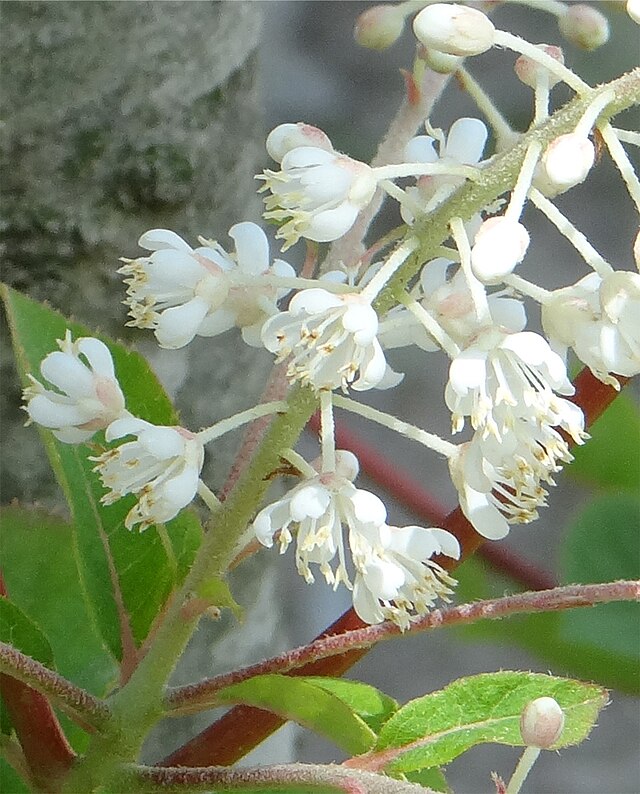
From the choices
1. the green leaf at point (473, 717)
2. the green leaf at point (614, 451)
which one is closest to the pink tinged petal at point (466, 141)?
the green leaf at point (473, 717)

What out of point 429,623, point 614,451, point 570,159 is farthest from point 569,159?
point 614,451

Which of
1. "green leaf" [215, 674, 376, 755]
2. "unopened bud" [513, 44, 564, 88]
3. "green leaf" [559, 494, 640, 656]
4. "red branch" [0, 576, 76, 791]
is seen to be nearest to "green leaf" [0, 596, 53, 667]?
"red branch" [0, 576, 76, 791]

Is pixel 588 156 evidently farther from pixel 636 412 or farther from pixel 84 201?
pixel 636 412

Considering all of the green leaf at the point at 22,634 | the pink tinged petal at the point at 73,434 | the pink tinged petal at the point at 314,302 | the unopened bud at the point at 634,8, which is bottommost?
the green leaf at the point at 22,634

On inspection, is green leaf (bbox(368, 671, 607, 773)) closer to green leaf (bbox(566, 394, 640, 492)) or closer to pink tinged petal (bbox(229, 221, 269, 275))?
pink tinged petal (bbox(229, 221, 269, 275))

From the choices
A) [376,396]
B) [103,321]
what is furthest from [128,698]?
[376,396]

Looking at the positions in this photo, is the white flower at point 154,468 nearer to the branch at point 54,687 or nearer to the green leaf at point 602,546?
the branch at point 54,687
